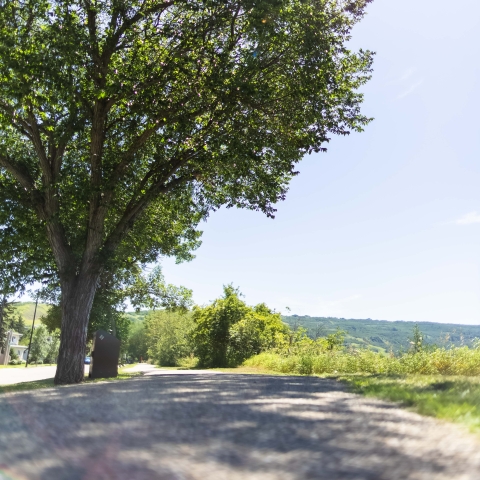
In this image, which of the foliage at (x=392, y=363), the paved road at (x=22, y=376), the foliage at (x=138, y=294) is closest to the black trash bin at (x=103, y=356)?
the paved road at (x=22, y=376)

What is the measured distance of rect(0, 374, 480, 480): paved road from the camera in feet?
9.06

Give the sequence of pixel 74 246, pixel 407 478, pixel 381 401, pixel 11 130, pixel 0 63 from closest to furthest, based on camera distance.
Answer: pixel 407 478 → pixel 381 401 → pixel 0 63 → pixel 11 130 → pixel 74 246

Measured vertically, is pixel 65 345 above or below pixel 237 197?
below

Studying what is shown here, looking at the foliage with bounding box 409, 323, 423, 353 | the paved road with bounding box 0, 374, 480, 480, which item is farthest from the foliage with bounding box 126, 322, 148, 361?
the paved road with bounding box 0, 374, 480, 480

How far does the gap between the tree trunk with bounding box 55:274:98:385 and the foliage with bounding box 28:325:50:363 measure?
93.6m

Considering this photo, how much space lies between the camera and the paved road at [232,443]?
2762mm

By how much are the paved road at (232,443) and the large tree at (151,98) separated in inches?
326

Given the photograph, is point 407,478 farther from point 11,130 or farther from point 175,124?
point 11,130

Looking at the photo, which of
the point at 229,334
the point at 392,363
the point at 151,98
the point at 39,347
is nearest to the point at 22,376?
the point at 229,334

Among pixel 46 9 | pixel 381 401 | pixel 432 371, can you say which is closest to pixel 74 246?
pixel 46 9

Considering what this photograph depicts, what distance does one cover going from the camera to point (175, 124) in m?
12.9

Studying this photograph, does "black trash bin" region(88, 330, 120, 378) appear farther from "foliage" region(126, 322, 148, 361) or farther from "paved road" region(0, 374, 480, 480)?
"foliage" region(126, 322, 148, 361)

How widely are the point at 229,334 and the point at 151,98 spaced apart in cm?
1996

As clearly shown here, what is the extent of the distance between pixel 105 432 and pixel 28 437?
62 centimetres
